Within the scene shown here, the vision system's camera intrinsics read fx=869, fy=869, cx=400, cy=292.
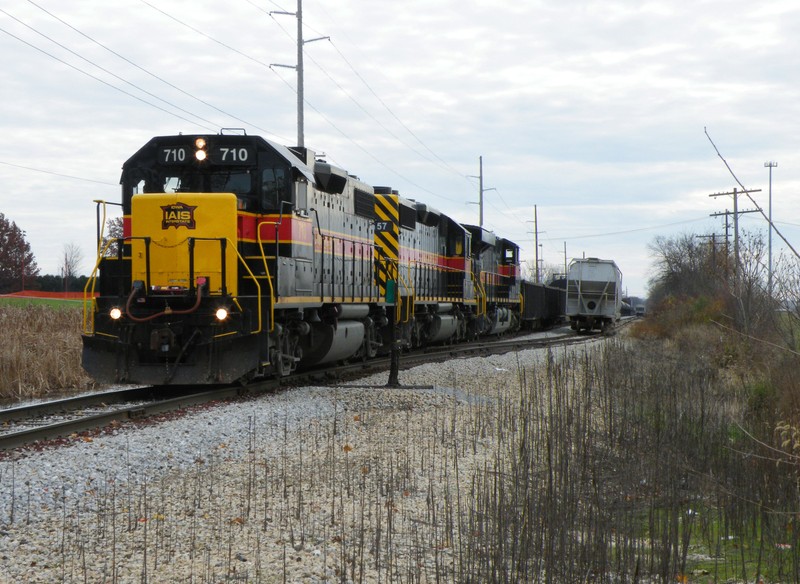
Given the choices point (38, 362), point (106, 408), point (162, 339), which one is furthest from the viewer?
point (38, 362)

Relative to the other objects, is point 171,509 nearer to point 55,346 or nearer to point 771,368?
point 771,368

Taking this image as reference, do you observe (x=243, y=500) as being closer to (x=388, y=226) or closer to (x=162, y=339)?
(x=162, y=339)

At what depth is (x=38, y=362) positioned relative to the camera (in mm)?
15609

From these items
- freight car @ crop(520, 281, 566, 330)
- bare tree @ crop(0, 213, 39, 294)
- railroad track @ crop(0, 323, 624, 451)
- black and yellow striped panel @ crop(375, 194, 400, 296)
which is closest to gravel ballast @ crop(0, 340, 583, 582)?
railroad track @ crop(0, 323, 624, 451)

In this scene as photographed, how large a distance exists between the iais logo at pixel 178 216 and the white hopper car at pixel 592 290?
26.9 metres

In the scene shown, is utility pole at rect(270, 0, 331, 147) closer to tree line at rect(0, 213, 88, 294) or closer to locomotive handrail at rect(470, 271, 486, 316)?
locomotive handrail at rect(470, 271, 486, 316)

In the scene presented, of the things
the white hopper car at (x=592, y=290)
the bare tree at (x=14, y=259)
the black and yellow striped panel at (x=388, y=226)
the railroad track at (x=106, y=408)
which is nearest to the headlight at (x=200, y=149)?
the railroad track at (x=106, y=408)

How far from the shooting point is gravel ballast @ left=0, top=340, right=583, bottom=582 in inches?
193

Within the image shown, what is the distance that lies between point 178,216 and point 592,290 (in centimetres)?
2738

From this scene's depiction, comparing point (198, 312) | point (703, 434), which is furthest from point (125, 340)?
point (703, 434)

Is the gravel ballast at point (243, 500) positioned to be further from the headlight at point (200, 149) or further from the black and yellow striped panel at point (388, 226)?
the black and yellow striped panel at point (388, 226)

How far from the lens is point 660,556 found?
15.1 ft

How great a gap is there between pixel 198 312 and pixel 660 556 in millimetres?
8262

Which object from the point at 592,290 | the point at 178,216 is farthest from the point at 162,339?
the point at 592,290
